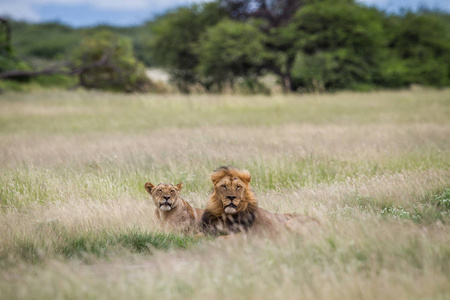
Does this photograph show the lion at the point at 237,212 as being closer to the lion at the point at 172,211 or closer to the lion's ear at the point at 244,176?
the lion's ear at the point at 244,176

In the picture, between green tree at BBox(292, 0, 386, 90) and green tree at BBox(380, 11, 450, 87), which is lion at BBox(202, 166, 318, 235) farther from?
green tree at BBox(380, 11, 450, 87)

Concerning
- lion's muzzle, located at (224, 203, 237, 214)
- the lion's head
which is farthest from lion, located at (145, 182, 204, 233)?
lion's muzzle, located at (224, 203, 237, 214)

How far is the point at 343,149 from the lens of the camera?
949 cm

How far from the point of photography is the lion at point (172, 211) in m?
5.39

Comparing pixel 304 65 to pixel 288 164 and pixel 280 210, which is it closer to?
pixel 288 164

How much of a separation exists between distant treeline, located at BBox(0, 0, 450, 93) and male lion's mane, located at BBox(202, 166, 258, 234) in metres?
20.1

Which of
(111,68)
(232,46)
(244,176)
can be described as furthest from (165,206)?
(111,68)

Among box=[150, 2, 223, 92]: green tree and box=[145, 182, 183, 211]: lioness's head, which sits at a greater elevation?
box=[150, 2, 223, 92]: green tree

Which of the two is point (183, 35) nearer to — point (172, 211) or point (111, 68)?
point (111, 68)

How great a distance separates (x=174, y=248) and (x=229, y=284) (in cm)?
142

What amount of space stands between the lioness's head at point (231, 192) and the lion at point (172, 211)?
590 millimetres

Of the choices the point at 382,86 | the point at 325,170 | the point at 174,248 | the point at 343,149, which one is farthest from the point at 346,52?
the point at 174,248

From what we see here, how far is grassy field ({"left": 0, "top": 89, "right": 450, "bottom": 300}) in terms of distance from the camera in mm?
3533

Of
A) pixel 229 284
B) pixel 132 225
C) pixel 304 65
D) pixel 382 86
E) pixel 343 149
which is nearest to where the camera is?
pixel 229 284
